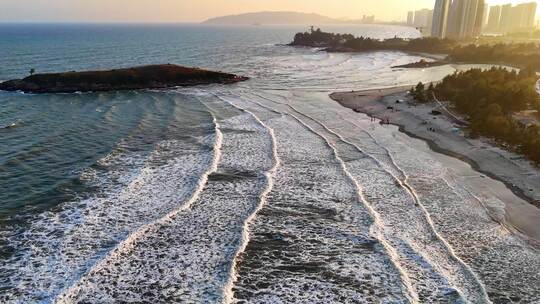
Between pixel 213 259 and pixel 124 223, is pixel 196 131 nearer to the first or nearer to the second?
pixel 124 223

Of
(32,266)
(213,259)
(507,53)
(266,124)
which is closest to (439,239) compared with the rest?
(213,259)

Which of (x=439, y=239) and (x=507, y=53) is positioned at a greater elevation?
(x=507, y=53)

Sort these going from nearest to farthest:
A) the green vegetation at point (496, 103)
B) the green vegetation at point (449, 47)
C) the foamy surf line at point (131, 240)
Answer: the foamy surf line at point (131, 240) → the green vegetation at point (496, 103) → the green vegetation at point (449, 47)

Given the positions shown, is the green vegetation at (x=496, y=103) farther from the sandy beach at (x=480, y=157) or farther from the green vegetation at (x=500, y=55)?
the green vegetation at (x=500, y=55)

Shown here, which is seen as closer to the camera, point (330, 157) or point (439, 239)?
point (439, 239)

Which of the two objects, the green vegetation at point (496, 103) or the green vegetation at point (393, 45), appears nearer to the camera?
the green vegetation at point (496, 103)

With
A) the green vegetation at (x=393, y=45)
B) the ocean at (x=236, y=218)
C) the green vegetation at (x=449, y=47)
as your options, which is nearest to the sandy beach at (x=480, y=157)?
the ocean at (x=236, y=218)
